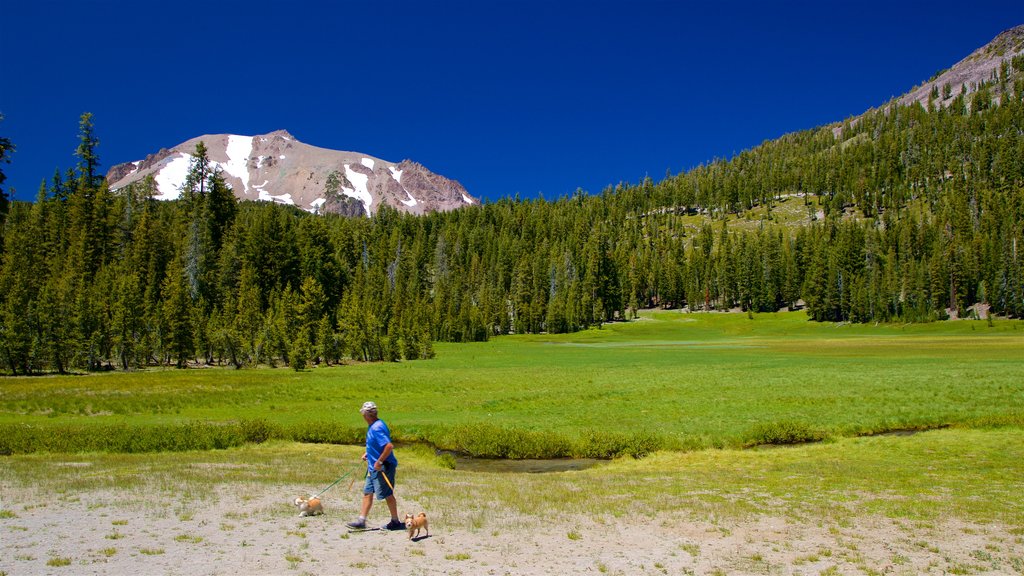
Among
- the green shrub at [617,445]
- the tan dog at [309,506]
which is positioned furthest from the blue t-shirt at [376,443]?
the green shrub at [617,445]

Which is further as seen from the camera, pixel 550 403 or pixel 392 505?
pixel 550 403

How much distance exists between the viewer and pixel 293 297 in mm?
72312

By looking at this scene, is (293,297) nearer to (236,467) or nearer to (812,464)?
(236,467)

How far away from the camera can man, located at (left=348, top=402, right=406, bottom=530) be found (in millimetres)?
11742

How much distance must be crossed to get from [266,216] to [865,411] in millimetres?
81889

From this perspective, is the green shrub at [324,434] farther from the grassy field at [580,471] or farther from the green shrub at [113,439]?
the green shrub at [113,439]

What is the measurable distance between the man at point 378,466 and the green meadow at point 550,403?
15103mm

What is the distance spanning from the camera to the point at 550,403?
125 ft

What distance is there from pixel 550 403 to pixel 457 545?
27464 millimetres

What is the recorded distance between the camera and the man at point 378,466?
11742mm

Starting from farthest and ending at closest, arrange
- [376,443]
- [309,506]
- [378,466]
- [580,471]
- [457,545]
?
[580,471] → [309,506] → [376,443] → [378,466] → [457,545]

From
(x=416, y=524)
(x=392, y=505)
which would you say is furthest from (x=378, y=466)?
(x=416, y=524)

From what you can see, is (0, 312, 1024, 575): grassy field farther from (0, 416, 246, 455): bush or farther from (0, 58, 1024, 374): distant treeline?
(0, 58, 1024, 374): distant treeline

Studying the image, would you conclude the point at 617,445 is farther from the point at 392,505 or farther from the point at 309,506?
the point at 309,506
